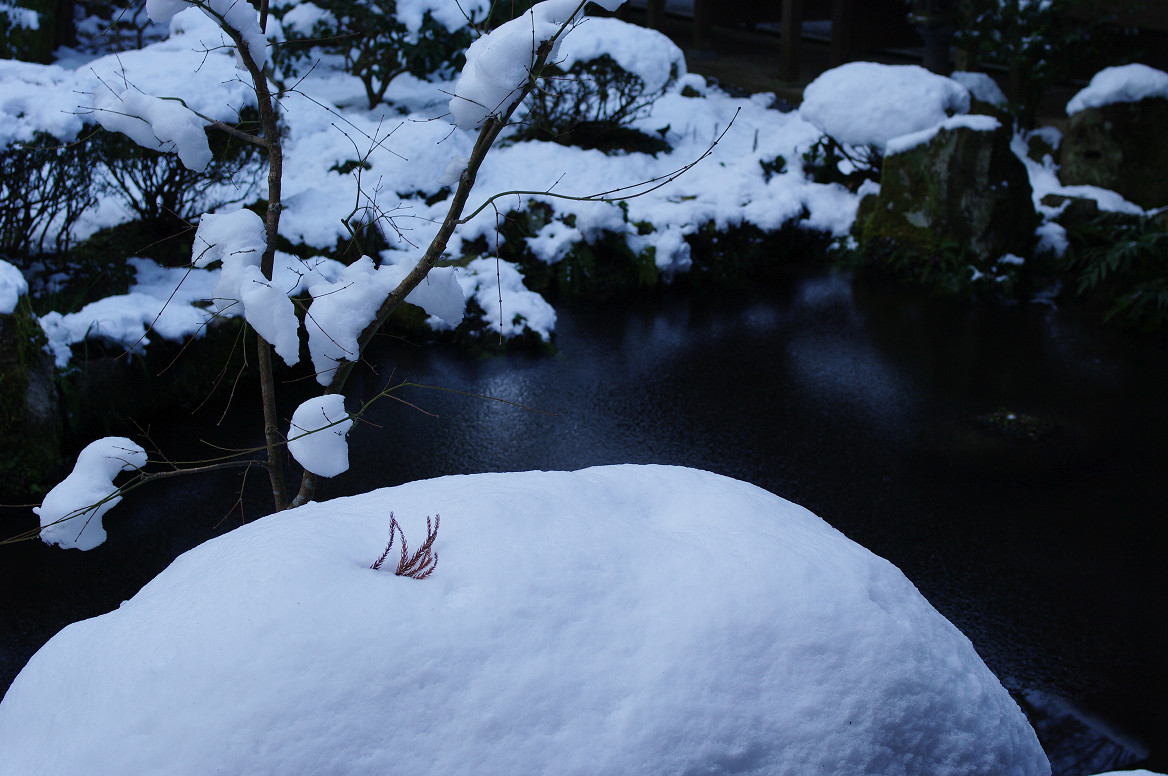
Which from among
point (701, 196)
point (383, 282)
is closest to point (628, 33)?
point (701, 196)

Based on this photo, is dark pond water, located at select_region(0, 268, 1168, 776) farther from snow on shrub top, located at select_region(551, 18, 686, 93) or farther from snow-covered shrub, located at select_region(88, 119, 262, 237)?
snow on shrub top, located at select_region(551, 18, 686, 93)

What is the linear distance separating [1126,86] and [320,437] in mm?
10325

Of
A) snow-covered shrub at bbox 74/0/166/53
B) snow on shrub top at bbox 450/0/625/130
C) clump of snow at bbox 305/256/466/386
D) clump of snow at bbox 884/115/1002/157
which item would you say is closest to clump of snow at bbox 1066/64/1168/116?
clump of snow at bbox 884/115/1002/157

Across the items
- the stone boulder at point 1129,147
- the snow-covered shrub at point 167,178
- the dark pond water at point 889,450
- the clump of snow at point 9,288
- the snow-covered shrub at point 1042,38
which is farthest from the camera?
the snow-covered shrub at point 1042,38

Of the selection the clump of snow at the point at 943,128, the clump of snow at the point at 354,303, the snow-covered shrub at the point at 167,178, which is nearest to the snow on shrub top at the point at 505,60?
the clump of snow at the point at 354,303

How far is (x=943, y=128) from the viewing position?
351 inches

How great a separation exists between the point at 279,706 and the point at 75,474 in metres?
1.27

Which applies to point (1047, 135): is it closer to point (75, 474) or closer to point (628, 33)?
point (628, 33)

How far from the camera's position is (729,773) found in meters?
1.57

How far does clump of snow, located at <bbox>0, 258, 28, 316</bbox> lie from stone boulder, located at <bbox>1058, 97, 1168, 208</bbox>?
33.6 feet

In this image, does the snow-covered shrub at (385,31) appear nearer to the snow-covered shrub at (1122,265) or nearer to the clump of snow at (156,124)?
the snow-covered shrub at (1122,265)

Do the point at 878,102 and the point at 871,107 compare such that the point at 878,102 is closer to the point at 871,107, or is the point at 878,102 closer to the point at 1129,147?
the point at 871,107

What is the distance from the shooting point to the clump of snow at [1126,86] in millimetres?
9586

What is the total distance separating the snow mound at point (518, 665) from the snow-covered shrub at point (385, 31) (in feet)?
30.8
